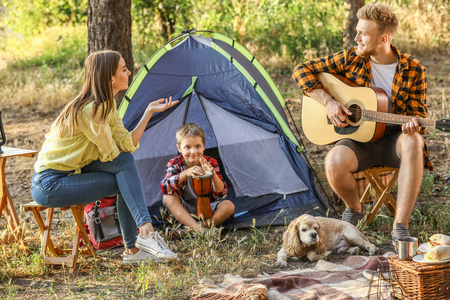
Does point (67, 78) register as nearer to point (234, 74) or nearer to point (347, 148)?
point (234, 74)

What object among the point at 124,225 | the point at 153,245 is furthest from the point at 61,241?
the point at 153,245

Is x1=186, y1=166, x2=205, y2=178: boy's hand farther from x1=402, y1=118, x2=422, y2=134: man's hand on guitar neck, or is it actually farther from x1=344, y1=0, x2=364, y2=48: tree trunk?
x1=344, y1=0, x2=364, y2=48: tree trunk

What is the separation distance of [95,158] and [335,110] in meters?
1.66

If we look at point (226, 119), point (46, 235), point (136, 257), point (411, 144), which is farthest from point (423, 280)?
point (226, 119)

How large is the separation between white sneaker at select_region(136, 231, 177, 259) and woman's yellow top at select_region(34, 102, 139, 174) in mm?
554

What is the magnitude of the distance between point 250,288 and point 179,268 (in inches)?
30.2

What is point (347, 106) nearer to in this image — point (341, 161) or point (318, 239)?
point (341, 161)

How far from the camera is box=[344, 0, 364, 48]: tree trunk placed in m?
8.38

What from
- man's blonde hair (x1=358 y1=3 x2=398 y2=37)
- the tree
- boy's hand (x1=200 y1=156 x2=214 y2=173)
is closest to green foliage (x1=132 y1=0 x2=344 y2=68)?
the tree

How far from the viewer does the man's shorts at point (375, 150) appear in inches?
152

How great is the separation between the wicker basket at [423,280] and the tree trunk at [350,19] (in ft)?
20.5

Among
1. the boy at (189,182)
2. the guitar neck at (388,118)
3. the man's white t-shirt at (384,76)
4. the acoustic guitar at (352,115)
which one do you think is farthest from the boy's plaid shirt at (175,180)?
the man's white t-shirt at (384,76)

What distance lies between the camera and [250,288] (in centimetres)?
290

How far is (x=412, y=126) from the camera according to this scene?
3.59 m
